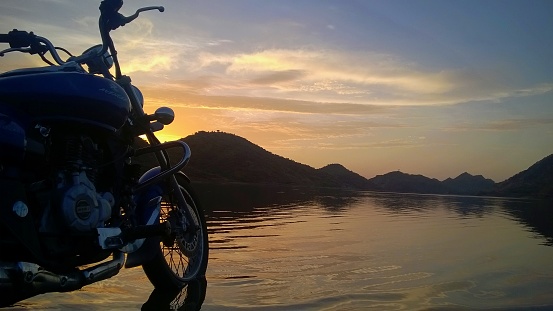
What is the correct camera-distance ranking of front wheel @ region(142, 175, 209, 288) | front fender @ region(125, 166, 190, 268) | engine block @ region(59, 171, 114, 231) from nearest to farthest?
engine block @ region(59, 171, 114, 231), front fender @ region(125, 166, 190, 268), front wheel @ region(142, 175, 209, 288)

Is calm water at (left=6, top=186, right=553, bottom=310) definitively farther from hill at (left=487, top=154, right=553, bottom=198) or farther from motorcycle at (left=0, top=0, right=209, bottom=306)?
hill at (left=487, top=154, right=553, bottom=198)

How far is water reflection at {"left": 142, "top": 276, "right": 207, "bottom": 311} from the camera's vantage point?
4152 mm

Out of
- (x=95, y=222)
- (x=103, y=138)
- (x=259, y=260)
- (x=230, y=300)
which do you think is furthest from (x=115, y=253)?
(x=259, y=260)

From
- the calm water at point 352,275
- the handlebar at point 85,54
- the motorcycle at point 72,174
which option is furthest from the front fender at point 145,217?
the handlebar at point 85,54

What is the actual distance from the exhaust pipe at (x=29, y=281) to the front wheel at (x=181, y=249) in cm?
109

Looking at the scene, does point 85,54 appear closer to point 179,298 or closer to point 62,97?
point 62,97

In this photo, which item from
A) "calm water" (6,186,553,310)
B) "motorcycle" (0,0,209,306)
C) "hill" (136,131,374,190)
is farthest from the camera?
"hill" (136,131,374,190)

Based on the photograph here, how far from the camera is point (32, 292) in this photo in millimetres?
2977

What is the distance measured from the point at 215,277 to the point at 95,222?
2.20 meters

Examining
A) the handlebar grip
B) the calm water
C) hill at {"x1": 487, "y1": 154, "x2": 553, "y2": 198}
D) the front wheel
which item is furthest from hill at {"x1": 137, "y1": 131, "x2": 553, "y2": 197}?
the handlebar grip

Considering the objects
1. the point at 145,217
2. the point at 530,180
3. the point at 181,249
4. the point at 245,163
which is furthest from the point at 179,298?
the point at 530,180

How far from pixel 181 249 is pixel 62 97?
211 cm

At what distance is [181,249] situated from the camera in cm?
493

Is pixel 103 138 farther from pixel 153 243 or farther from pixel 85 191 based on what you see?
pixel 153 243
